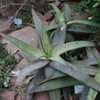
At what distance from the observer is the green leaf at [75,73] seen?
2.53 metres

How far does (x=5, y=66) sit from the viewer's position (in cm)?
311

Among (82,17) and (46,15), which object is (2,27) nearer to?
(46,15)

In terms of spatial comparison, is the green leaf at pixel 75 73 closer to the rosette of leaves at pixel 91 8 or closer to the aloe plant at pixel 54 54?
the aloe plant at pixel 54 54

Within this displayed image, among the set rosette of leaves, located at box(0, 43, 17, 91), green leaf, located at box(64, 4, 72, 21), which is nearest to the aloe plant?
green leaf, located at box(64, 4, 72, 21)

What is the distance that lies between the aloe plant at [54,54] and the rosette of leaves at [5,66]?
0.28 m

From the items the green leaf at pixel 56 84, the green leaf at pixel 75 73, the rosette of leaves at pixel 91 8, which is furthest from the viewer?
the rosette of leaves at pixel 91 8

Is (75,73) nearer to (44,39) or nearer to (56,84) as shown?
(56,84)

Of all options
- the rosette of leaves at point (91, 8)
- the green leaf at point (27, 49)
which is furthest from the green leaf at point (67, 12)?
the green leaf at point (27, 49)

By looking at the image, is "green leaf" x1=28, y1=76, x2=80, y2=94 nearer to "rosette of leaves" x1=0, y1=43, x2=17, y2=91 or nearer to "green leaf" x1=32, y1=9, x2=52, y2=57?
"green leaf" x1=32, y1=9, x2=52, y2=57

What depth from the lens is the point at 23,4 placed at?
11.9ft

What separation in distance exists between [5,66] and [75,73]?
0.81m

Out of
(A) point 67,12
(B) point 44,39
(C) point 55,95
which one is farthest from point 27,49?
(A) point 67,12

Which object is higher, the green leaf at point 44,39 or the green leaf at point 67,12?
the green leaf at point 67,12

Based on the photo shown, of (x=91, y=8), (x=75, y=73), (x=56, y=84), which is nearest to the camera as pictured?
(x=75, y=73)
